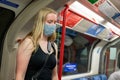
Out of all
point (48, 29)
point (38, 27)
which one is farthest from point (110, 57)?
point (38, 27)

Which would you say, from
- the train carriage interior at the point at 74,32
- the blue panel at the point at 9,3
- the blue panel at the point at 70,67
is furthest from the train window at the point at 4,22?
the blue panel at the point at 70,67

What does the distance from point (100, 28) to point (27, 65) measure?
14.5ft

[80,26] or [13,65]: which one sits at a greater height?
[80,26]

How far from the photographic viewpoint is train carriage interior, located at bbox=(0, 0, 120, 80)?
3377 millimetres

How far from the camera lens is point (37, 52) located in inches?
104

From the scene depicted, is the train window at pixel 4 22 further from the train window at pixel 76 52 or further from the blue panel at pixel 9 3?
the train window at pixel 76 52

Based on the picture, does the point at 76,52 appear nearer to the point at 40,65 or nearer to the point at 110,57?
the point at 110,57

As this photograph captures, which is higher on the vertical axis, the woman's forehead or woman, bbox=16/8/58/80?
the woman's forehead

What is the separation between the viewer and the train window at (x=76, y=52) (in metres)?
6.59

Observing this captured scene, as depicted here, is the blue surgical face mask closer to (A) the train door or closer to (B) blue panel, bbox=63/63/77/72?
(B) blue panel, bbox=63/63/77/72

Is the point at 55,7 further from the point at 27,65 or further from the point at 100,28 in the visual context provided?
the point at 100,28

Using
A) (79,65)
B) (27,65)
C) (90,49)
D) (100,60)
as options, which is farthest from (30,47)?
(100,60)

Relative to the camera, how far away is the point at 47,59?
2.63 meters

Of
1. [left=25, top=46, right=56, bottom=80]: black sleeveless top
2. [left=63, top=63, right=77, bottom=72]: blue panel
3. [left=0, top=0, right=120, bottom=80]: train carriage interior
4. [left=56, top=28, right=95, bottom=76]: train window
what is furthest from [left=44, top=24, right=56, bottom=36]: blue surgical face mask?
[left=63, top=63, right=77, bottom=72]: blue panel
